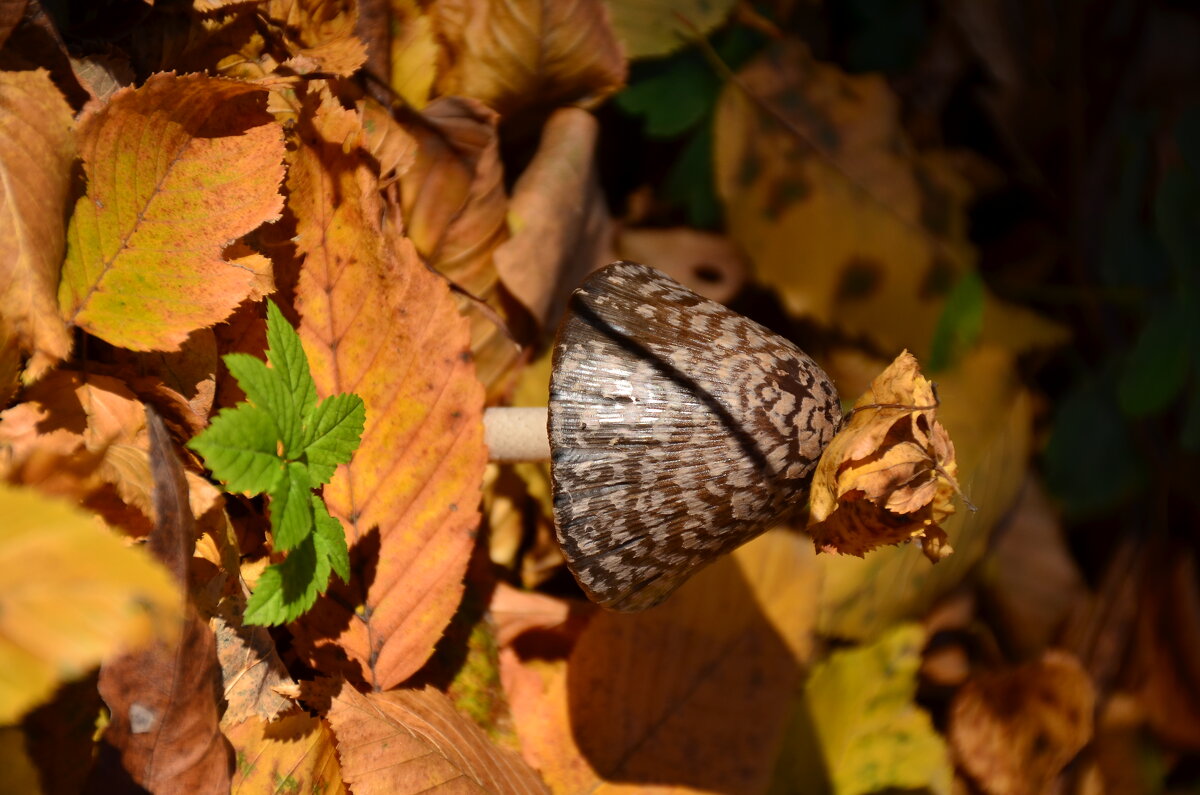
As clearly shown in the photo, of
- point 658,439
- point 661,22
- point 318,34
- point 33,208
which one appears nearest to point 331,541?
point 658,439

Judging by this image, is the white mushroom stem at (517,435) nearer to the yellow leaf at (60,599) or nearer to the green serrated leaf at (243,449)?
the green serrated leaf at (243,449)

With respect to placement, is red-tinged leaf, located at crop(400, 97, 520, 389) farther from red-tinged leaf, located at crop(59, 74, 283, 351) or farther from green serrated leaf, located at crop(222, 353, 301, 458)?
green serrated leaf, located at crop(222, 353, 301, 458)

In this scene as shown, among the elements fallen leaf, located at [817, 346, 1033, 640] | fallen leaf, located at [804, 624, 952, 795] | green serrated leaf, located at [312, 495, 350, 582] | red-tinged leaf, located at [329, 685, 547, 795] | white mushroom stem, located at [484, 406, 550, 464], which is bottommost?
fallen leaf, located at [804, 624, 952, 795]

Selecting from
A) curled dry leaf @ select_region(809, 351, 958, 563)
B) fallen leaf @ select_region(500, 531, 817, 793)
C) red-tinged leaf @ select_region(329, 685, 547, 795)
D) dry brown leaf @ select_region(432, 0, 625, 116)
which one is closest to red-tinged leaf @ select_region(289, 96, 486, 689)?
red-tinged leaf @ select_region(329, 685, 547, 795)

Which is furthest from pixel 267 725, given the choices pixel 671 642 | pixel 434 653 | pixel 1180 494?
pixel 1180 494

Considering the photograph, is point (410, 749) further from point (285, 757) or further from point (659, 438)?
point (659, 438)

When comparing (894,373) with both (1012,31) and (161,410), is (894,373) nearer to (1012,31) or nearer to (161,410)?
(161,410)
